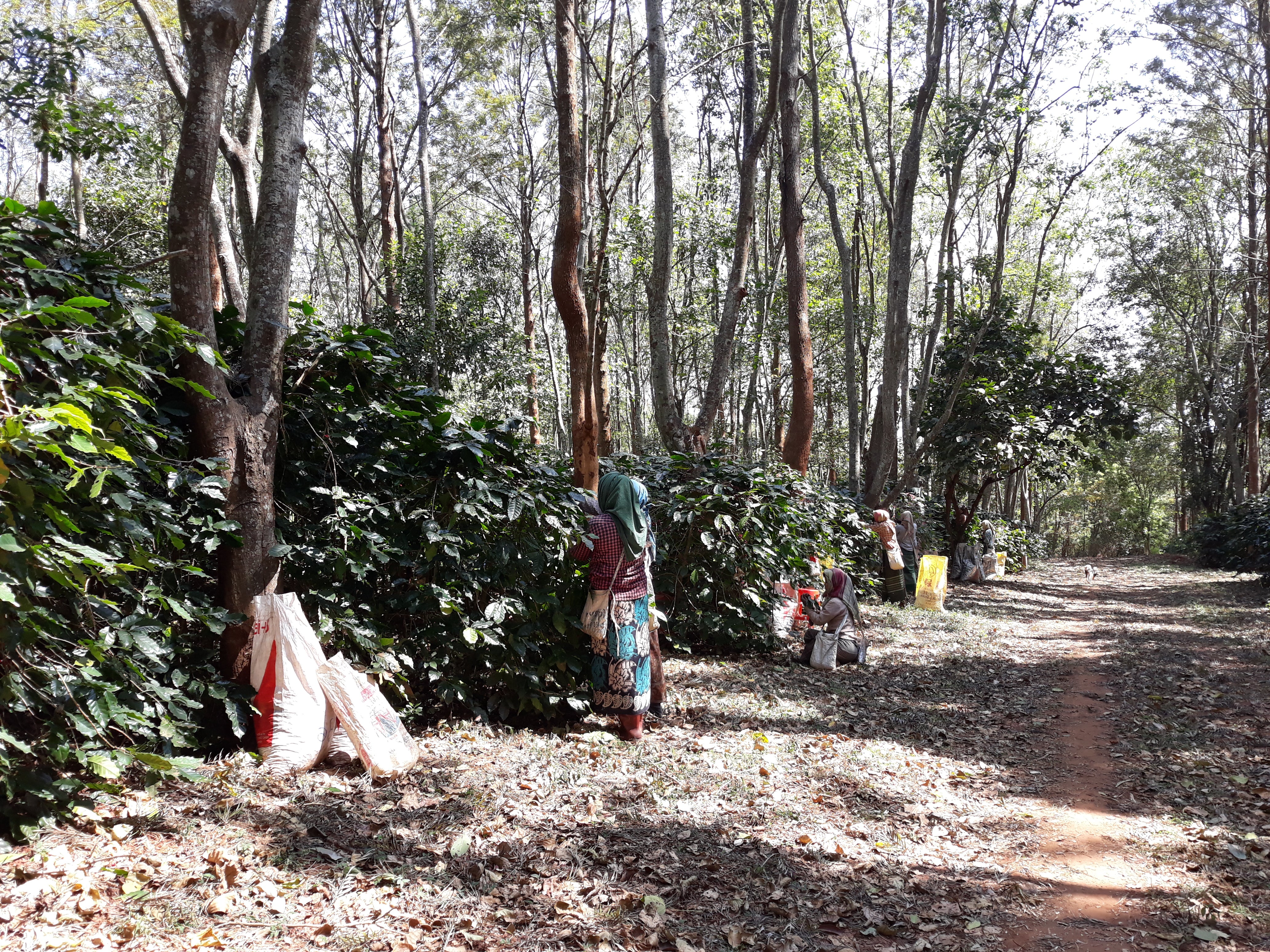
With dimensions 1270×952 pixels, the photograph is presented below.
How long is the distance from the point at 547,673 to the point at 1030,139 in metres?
21.2

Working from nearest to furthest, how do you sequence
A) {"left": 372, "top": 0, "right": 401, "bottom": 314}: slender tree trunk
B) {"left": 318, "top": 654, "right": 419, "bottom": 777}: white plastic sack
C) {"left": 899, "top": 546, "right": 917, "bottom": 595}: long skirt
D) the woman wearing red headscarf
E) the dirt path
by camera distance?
1. the dirt path
2. {"left": 318, "top": 654, "right": 419, "bottom": 777}: white plastic sack
3. the woman wearing red headscarf
4. {"left": 899, "top": 546, "right": 917, "bottom": 595}: long skirt
5. {"left": 372, "top": 0, "right": 401, "bottom": 314}: slender tree trunk

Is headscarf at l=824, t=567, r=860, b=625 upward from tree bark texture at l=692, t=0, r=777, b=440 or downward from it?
downward

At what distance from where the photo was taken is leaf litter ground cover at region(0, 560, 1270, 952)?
3.06 m

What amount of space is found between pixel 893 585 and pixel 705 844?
33.4ft

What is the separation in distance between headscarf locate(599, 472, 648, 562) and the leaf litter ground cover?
131cm

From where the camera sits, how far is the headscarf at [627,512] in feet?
17.6

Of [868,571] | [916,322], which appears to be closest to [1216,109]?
[916,322]

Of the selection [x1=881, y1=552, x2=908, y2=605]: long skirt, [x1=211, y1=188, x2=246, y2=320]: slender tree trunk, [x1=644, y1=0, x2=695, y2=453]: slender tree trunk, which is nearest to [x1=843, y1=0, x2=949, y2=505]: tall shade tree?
[x1=881, y1=552, x2=908, y2=605]: long skirt

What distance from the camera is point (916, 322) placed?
109 ft

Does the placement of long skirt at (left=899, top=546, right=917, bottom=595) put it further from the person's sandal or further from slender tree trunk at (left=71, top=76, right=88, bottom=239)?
slender tree trunk at (left=71, top=76, right=88, bottom=239)

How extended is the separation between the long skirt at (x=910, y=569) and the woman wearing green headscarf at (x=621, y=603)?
10256 mm

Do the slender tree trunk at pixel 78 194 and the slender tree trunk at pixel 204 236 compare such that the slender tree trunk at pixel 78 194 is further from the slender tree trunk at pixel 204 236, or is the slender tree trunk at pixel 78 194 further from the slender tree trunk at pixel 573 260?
the slender tree trunk at pixel 204 236

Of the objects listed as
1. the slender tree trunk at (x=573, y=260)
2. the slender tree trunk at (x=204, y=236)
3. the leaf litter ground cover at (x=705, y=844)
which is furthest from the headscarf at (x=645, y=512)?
the slender tree trunk at (x=204, y=236)

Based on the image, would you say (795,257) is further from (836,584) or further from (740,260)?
(836,584)
